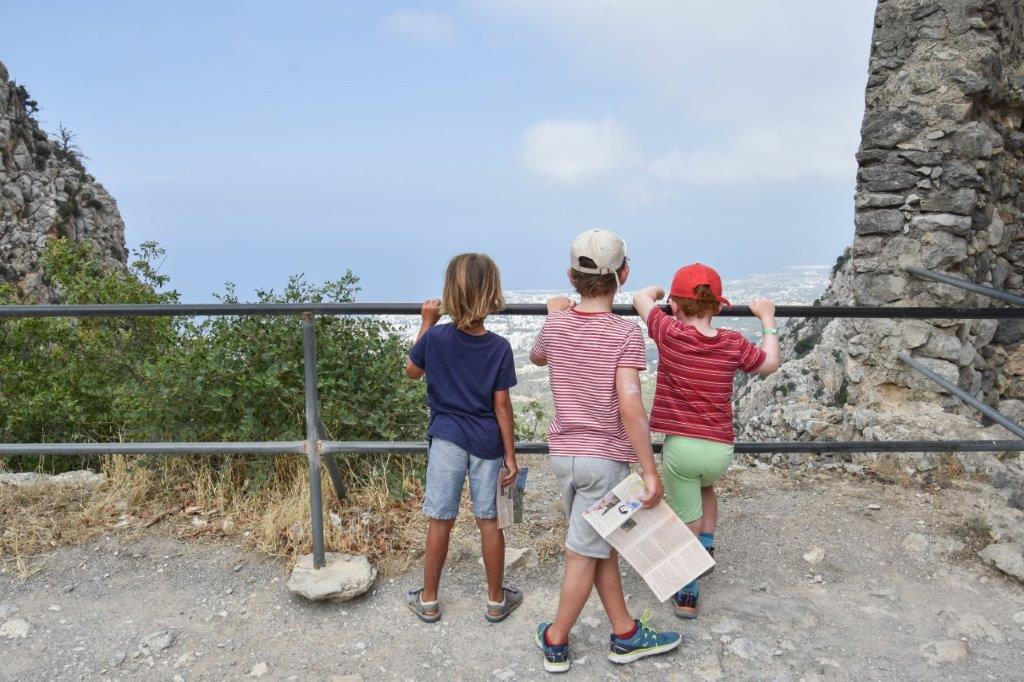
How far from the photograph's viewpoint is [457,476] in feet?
8.46

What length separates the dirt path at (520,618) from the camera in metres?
2.46

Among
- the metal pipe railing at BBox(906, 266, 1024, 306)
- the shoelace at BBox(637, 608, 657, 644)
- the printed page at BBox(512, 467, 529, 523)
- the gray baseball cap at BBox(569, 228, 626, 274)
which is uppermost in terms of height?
the gray baseball cap at BBox(569, 228, 626, 274)

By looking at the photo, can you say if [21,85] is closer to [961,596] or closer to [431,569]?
[431,569]

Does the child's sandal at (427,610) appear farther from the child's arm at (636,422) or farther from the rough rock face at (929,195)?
the rough rock face at (929,195)

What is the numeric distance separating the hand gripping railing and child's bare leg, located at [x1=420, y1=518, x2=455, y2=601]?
29 centimetres

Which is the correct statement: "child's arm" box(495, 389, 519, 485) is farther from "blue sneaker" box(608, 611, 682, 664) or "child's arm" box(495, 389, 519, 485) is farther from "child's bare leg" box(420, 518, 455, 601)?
"blue sneaker" box(608, 611, 682, 664)

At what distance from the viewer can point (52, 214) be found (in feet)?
41.0

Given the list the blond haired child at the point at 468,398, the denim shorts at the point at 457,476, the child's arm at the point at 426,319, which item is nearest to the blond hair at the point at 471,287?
the blond haired child at the point at 468,398

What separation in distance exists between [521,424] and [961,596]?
3.13 metres

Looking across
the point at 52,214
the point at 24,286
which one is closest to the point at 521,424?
the point at 24,286

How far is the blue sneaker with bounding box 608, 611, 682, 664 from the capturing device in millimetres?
2432

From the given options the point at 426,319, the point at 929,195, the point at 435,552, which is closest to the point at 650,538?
the point at 435,552

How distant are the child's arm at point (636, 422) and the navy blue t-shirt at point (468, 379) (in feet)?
1.28

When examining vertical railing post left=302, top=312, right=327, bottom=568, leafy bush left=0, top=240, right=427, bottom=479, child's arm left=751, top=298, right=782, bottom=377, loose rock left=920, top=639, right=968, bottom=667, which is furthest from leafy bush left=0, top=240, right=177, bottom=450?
loose rock left=920, top=639, right=968, bottom=667
